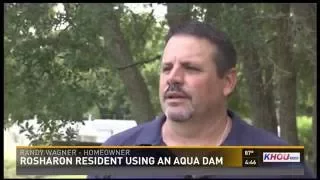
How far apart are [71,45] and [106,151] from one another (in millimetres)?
934

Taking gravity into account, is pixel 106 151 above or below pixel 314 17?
below

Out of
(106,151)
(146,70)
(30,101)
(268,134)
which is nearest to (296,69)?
(268,134)

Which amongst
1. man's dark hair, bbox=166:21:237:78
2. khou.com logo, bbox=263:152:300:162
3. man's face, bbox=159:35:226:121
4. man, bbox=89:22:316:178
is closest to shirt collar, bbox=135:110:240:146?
man, bbox=89:22:316:178

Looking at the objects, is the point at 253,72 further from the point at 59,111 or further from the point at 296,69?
the point at 59,111

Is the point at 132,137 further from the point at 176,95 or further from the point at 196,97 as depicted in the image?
the point at 196,97

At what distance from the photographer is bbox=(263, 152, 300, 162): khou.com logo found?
512cm

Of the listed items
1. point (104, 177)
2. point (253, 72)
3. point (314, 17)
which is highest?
point (314, 17)

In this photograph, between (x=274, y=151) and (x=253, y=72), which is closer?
(x=274, y=151)

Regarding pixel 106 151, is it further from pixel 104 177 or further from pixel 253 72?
pixel 253 72

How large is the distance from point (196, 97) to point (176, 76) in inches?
9.2

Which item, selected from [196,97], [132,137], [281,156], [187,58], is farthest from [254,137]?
[132,137]

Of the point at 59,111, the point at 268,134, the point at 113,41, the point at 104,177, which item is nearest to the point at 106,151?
the point at 104,177

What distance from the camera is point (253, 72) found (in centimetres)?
568

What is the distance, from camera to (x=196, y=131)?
203 inches
